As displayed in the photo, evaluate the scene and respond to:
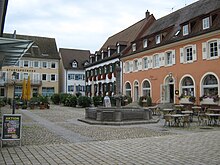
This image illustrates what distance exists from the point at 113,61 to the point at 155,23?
7685 millimetres

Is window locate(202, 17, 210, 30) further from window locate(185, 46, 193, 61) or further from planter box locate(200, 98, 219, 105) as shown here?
planter box locate(200, 98, 219, 105)

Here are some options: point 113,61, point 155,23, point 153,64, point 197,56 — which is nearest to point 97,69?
point 113,61

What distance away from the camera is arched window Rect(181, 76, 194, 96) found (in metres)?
23.7

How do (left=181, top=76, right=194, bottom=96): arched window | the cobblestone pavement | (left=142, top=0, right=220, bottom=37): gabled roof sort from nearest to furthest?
the cobblestone pavement
(left=181, top=76, right=194, bottom=96): arched window
(left=142, top=0, right=220, bottom=37): gabled roof

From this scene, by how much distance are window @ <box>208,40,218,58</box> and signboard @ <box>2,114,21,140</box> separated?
57.6 feet

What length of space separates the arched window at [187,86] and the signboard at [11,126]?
18.3 meters

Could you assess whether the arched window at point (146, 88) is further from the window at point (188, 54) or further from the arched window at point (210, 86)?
the arched window at point (210, 86)

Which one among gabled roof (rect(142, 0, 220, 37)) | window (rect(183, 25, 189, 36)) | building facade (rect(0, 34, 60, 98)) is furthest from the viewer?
building facade (rect(0, 34, 60, 98))

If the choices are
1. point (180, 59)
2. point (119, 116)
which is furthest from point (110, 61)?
point (119, 116)

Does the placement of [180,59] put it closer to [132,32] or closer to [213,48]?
[213,48]

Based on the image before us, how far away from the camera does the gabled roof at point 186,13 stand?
25.1 meters

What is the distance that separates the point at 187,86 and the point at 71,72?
33.6m

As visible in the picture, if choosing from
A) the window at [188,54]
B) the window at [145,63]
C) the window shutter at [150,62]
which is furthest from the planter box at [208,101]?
the window at [145,63]

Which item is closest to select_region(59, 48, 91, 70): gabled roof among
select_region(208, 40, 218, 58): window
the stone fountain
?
select_region(208, 40, 218, 58): window
